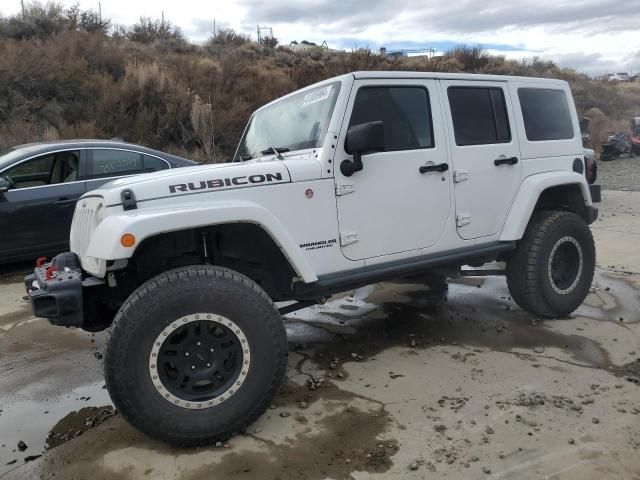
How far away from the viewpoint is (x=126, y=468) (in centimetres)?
285

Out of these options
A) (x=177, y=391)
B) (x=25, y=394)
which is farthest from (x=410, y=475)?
(x=25, y=394)

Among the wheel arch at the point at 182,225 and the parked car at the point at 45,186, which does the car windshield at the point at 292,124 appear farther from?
the parked car at the point at 45,186

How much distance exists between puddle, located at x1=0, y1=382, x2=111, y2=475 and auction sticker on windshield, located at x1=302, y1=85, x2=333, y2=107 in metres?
2.44

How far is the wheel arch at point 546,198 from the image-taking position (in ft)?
14.6

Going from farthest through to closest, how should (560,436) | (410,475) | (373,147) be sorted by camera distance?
(373,147) → (560,436) → (410,475)

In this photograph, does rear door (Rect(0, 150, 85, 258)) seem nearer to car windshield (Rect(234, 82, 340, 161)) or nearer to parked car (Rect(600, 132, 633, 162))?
car windshield (Rect(234, 82, 340, 161))

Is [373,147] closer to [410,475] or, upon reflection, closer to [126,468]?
[410,475]

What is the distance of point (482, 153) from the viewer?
4.28 meters

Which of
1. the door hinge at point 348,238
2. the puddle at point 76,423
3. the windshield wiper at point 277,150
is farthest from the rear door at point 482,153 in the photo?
the puddle at point 76,423

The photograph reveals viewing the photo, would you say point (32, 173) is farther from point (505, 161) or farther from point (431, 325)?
point (505, 161)

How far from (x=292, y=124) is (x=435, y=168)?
3.55 ft

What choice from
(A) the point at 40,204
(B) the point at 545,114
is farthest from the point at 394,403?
(A) the point at 40,204

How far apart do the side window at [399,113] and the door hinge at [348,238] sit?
26.1 inches

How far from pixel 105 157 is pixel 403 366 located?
4702mm
